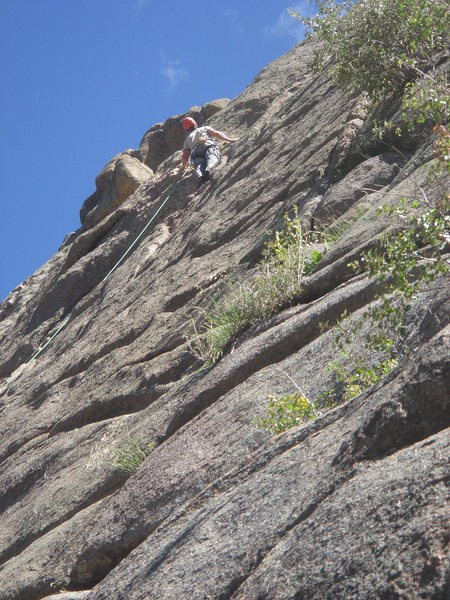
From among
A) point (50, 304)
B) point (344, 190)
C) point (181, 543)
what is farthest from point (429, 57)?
point (50, 304)

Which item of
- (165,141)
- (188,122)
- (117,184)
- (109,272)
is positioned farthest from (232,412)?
(165,141)

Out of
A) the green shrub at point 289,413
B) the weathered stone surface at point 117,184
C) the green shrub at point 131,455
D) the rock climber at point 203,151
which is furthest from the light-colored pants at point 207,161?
the green shrub at point 289,413

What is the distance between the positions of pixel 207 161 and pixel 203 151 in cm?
37

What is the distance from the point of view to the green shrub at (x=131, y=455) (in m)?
7.52

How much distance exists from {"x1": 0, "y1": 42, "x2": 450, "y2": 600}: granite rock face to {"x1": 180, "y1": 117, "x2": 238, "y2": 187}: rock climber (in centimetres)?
25

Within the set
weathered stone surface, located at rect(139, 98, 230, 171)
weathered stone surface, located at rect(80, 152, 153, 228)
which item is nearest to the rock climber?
weathered stone surface, located at rect(80, 152, 153, 228)

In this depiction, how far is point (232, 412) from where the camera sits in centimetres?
645

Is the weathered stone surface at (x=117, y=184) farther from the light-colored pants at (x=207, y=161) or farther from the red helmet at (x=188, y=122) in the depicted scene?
the light-colored pants at (x=207, y=161)

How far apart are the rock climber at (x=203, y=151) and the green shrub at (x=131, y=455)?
7.50 metres

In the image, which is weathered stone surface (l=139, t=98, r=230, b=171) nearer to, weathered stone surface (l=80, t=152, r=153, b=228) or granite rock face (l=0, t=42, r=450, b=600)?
weathered stone surface (l=80, t=152, r=153, b=228)

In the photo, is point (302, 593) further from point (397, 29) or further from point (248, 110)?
point (248, 110)

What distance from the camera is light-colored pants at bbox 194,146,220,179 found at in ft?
48.4

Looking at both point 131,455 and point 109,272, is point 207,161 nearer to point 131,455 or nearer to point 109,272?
point 109,272

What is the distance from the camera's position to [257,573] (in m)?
3.99
